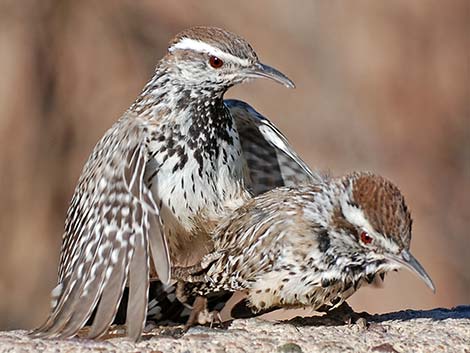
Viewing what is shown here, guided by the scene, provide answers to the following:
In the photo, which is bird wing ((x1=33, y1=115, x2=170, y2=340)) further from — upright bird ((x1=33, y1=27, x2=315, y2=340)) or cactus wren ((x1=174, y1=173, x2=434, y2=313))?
cactus wren ((x1=174, y1=173, x2=434, y2=313))

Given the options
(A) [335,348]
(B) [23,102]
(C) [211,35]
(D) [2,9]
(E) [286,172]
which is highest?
(D) [2,9]

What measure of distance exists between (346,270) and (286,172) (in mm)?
1559

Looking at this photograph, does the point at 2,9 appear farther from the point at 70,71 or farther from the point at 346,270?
the point at 346,270

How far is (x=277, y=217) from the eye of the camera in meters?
5.73

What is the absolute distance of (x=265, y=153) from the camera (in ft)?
23.0

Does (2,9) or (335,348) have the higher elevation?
(2,9)

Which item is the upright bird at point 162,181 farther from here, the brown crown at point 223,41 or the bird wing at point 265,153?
the bird wing at point 265,153

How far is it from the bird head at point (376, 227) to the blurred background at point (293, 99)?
5.52m

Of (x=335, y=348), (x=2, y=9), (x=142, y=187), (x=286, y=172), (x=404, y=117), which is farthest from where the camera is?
(x=404, y=117)

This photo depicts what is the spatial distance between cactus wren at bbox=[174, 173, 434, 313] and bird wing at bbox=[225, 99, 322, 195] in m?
1.00

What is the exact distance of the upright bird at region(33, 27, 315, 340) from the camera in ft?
18.7

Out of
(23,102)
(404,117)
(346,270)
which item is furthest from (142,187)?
(404,117)

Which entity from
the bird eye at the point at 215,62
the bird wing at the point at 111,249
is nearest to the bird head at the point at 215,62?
the bird eye at the point at 215,62

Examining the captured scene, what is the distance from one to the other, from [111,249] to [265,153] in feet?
4.81
